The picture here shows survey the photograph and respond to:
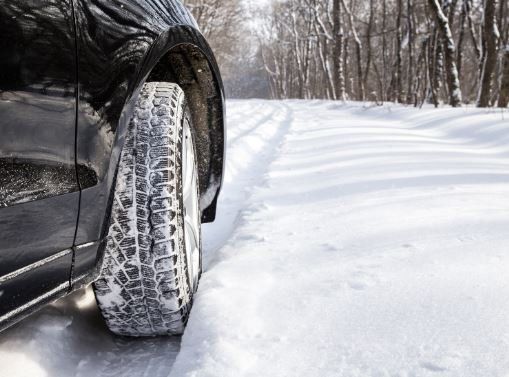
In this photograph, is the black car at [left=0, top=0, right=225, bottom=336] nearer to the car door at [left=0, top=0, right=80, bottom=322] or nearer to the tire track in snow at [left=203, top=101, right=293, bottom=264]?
the car door at [left=0, top=0, right=80, bottom=322]

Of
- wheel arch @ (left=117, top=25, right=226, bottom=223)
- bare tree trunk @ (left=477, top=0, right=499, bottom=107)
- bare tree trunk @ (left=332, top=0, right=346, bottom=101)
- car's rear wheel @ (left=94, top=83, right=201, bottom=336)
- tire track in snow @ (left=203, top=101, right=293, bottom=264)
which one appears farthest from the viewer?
bare tree trunk @ (left=332, top=0, right=346, bottom=101)

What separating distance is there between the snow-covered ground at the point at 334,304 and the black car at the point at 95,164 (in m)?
0.11

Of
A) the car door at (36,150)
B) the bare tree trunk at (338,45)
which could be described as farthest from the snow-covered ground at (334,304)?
the bare tree trunk at (338,45)

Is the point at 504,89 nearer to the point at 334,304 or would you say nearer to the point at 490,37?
the point at 490,37

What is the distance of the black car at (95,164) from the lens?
0.74 m

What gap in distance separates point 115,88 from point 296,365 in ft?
2.27

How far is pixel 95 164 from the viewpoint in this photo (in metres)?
0.93

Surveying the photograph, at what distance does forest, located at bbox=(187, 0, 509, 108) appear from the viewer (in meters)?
10.4

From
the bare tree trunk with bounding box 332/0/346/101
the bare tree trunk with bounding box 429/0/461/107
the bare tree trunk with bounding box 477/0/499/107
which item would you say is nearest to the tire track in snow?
the bare tree trunk with bounding box 477/0/499/107

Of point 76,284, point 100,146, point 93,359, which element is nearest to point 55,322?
point 93,359

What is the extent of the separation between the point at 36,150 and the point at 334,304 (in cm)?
81

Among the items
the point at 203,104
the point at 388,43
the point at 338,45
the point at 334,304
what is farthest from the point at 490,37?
the point at 388,43

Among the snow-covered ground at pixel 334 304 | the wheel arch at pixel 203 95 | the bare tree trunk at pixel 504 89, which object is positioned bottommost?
the snow-covered ground at pixel 334 304

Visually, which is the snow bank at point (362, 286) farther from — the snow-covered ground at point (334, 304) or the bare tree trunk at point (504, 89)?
the bare tree trunk at point (504, 89)
